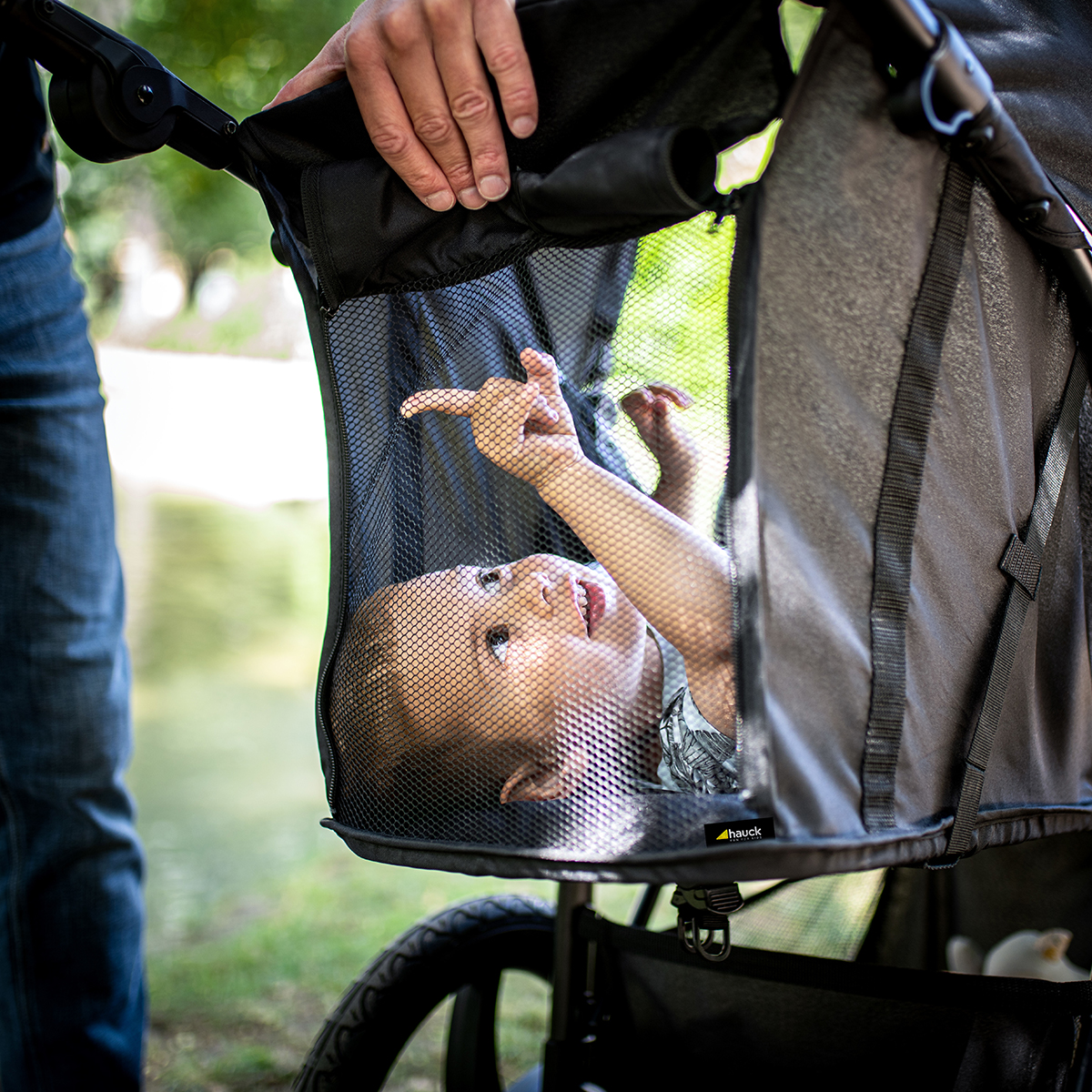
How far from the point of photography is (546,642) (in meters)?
0.86

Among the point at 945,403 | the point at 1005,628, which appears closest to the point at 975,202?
the point at 945,403

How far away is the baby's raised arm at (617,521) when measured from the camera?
0.79 m

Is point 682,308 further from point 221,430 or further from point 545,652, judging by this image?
point 221,430

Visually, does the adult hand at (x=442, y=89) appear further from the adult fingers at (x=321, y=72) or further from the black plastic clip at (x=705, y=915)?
the black plastic clip at (x=705, y=915)

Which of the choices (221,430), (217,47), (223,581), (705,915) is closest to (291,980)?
(705,915)

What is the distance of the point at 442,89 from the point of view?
77 centimetres

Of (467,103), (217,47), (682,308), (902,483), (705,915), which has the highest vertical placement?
(217,47)

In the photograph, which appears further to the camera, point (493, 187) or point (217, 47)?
point (217, 47)

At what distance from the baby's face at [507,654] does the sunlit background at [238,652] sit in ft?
0.57

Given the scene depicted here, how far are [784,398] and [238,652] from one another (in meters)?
3.53

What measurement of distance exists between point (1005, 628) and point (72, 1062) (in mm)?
1169

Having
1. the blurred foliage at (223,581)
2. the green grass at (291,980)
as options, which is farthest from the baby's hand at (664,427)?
the blurred foliage at (223,581)

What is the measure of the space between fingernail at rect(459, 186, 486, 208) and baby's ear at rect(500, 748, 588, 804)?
1.42 ft

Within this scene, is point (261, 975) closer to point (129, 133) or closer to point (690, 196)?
point (129, 133)
